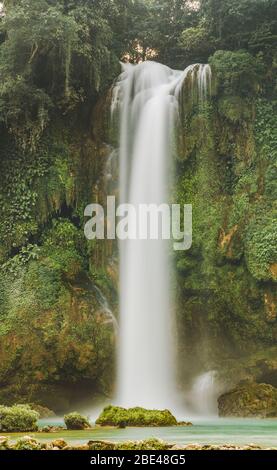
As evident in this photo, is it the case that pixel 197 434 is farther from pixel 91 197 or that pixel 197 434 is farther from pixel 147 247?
pixel 91 197

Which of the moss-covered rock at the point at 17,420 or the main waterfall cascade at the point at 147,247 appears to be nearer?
the moss-covered rock at the point at 17,420

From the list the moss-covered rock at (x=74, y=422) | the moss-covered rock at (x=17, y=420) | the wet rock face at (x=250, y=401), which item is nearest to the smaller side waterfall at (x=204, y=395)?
the wet rock face at (x=250, y=401)

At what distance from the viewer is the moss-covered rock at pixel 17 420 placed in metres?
11.3

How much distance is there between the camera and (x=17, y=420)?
1134 cm

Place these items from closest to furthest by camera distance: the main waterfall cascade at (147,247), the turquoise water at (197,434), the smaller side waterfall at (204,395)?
the turquoise water at (197,434) < the smaller side waterfall at (204,395) < the main waterfall cascade at (147,247)

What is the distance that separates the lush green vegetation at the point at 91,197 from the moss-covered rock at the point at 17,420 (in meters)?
4.66

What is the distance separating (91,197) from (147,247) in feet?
7.97

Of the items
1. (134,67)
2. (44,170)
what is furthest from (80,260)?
(134,67)

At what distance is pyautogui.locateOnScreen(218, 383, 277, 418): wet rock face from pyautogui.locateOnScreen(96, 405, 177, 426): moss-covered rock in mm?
2597

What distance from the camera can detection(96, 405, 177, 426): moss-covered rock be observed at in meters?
12.2

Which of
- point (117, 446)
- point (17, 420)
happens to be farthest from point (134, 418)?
point (117, 446)

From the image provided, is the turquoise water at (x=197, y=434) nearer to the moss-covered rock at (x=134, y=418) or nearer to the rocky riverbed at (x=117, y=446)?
the moss-covered rock at (x=134, y=418)
